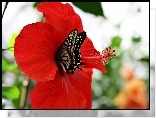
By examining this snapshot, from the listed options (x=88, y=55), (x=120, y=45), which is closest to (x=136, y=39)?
(x=120, y=45)

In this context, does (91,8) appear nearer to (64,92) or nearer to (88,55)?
(88,55)

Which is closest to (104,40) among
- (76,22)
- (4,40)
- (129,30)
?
(129,30)

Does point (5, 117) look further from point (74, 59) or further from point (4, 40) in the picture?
point (74, 59)

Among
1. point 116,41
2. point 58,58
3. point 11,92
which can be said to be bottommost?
point 11,92

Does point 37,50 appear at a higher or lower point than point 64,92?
higher

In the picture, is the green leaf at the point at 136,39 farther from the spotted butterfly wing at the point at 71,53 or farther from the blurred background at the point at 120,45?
the spotted butterfly wing at the point at 71,53

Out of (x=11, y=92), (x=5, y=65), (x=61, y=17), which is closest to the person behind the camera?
(x=61, y=17)

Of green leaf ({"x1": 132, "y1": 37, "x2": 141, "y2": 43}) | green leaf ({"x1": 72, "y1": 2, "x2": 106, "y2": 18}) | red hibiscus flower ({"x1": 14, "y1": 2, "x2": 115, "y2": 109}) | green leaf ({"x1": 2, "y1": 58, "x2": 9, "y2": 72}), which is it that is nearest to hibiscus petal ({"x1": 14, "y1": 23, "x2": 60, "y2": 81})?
red hibiscus flower ({"x1": 14, "y1": 2, "x2": 115, "y2": 109})

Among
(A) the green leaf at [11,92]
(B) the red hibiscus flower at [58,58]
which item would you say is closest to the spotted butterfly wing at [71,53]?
(B) the red hibiscus flower at [58,58]
